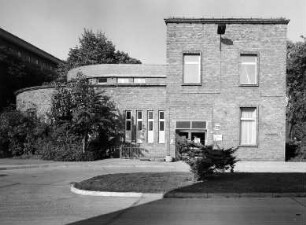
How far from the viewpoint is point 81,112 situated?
22.8 meters

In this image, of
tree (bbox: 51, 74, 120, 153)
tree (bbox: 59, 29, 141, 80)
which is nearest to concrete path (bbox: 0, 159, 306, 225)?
tree (bbox: 51, 74, 120, 153)

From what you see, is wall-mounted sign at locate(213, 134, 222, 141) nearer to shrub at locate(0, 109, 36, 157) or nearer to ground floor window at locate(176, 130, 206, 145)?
ground floor window at locate(176, 130, 206, 145)

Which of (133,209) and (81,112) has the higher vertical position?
(81,112)

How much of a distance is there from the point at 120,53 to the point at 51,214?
53.9m

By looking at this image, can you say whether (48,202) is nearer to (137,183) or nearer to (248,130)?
(137,183)

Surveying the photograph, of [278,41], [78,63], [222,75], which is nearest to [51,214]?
[222,75]

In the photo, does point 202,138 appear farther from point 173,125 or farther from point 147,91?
point 147,91

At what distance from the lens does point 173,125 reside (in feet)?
80.6

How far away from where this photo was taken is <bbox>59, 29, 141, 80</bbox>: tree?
58.2 m

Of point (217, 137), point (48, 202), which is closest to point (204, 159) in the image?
point (48, 202)

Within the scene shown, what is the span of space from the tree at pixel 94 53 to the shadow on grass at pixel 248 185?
4635cm

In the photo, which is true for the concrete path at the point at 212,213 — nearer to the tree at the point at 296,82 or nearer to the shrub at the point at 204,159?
the shrub at the point at 204,159

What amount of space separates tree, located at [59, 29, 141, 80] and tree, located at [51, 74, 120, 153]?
33.9m

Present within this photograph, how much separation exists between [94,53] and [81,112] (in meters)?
37.0
